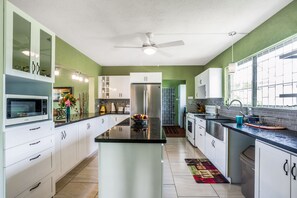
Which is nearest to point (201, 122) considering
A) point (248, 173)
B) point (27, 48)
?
point (248, 173)

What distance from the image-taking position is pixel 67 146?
2.80 metres

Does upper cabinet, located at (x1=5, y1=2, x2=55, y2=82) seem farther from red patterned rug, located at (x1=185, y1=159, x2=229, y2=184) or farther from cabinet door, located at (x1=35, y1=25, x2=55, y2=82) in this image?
red patterned rug, located at (x1=185, y1=159, x2=229, y2=184)

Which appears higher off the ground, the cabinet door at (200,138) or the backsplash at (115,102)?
the backsplash at (115,102)

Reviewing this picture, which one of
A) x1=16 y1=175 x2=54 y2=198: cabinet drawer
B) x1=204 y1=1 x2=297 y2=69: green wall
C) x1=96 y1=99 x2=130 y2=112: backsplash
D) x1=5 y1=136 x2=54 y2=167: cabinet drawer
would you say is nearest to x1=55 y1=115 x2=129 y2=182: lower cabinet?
x1=16 y1=175 x2=54 y2=198: cabinet drawer

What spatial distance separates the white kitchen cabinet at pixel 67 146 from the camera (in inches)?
103

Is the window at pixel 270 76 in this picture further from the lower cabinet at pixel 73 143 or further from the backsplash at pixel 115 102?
the backsplash at pixel 115 102

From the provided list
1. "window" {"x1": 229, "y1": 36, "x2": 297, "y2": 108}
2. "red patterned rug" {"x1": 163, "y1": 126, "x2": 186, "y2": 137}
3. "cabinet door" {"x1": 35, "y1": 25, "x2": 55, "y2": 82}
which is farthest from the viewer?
"red patterned rug" {"x1": 163, "y1": 126, "x2": 186, "y2": 137}

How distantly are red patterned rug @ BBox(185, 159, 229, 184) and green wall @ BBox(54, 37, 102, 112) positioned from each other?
336cm

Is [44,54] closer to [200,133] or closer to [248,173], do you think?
[248,173]

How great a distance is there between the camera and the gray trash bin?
6.72 feet

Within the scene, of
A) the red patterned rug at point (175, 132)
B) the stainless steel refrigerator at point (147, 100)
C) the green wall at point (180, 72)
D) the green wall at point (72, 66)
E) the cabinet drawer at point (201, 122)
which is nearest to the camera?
the green wall at point (72, 66)

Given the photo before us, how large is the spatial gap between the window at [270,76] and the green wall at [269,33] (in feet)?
0.33

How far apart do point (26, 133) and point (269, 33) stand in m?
3.48

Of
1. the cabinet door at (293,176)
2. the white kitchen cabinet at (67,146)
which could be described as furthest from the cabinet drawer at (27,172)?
the cabinet door at (293,176)
